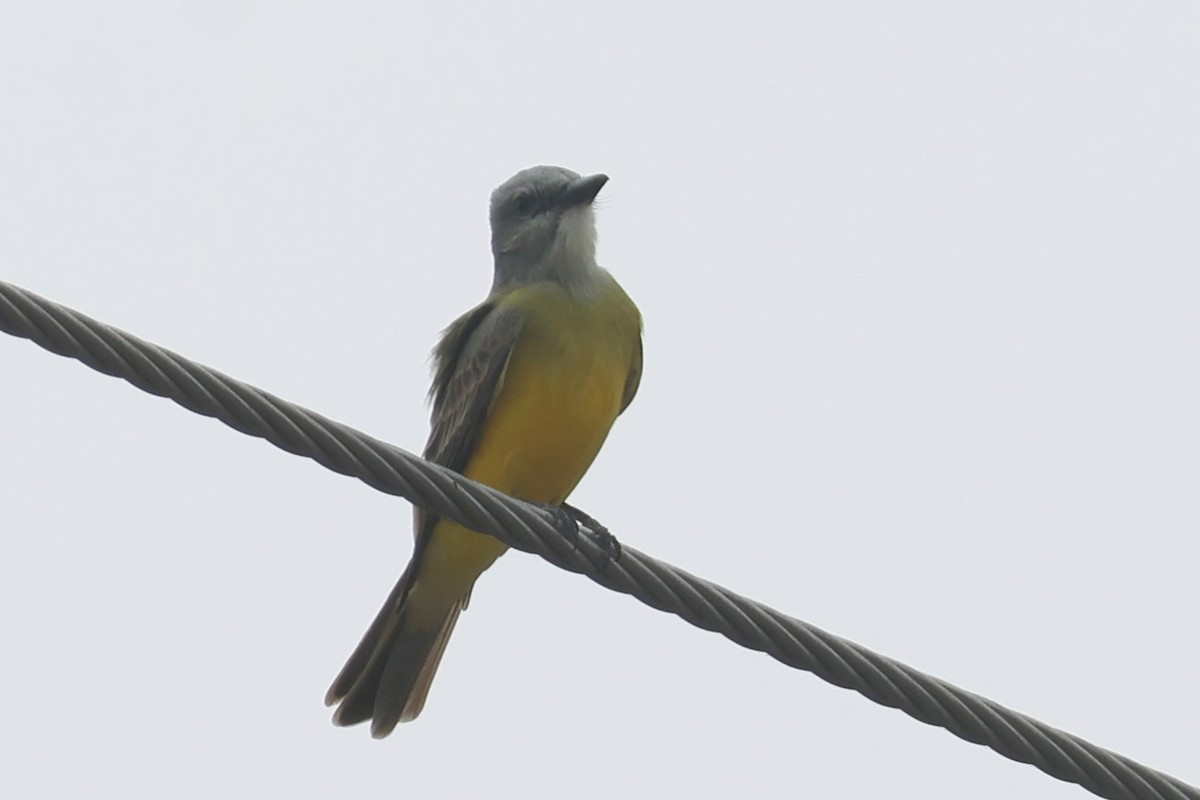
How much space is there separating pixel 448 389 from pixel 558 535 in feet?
8.44

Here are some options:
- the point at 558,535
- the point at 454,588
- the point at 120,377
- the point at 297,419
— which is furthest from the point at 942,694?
the point at 454,588

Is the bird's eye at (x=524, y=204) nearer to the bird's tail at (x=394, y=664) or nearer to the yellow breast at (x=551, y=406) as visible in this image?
the yellow breast at (x=551, y=406)

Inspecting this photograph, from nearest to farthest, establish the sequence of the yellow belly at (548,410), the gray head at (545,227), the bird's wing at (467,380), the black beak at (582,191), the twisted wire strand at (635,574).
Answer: the twisted wire strand at (635,574), the yellow belly at (548,410), the bird's wing at (467,380), the gray head at (545,227), the black beak at (582,191)

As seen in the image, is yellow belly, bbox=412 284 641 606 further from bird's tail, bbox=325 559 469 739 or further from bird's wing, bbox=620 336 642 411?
bird's tail, bbox=325 559 469 739

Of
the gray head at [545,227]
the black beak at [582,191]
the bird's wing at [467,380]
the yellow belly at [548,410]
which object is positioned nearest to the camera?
the yellow belly at [548,410]

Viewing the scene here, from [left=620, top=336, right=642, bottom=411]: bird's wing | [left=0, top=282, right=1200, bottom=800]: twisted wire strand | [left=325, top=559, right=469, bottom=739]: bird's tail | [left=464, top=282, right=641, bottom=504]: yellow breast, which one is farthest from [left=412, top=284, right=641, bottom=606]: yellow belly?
[left=0, top=282, right=1200, bottom=800]: twisted wire strand

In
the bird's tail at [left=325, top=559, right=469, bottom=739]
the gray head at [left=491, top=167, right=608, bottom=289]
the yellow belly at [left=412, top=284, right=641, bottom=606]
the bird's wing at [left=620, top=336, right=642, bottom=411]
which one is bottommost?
the bird's tail at [left=325, top=559, right=469, bottom=739]

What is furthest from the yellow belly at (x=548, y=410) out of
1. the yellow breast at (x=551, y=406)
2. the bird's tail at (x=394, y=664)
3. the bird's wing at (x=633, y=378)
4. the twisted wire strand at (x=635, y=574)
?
the twisted wire strand at (x=635, y=574)

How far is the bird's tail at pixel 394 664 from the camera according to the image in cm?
718

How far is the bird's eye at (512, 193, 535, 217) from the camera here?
7.77 m

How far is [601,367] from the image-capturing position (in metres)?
6.76

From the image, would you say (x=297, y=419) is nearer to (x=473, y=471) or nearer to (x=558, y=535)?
(x=558, y=535)

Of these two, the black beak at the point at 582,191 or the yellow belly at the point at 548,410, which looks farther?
the black beak at the point at 582,191

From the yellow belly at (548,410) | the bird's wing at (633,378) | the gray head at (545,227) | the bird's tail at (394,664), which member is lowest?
the bird's tail at (394,664)
